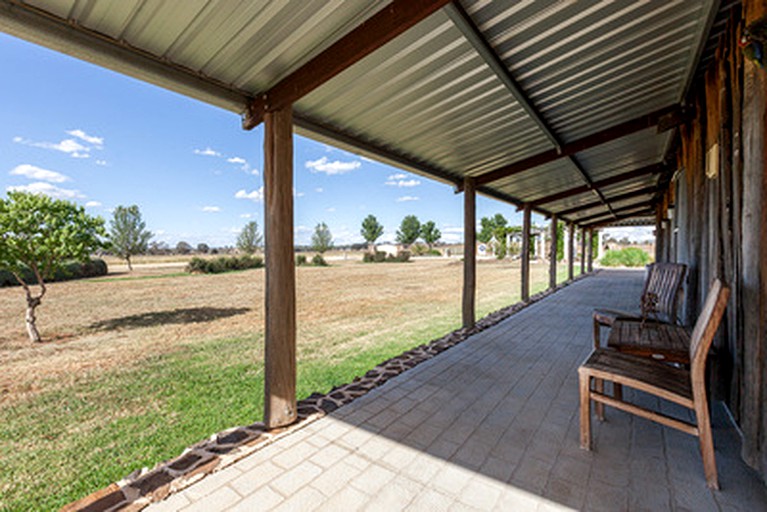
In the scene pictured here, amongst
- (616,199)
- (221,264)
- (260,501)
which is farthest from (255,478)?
(221,264)

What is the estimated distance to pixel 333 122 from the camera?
3133 millimetres

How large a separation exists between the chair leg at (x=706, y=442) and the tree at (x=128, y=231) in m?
33.1

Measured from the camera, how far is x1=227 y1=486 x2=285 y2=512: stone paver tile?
5.34ft

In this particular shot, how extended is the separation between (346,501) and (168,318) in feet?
27.9

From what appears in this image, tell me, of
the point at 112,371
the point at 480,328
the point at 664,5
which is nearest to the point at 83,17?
the point at 664,5

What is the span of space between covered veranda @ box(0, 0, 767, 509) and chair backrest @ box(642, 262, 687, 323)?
186 mm

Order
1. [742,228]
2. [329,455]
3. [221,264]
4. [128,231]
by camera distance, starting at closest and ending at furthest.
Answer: [742,228]
[329,455]
[221,264]
[128,231]

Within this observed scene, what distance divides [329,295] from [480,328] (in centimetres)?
733

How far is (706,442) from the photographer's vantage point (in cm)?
172

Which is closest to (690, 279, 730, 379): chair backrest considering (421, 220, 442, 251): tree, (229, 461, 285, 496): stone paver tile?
(229, 461, 285, 496): stone paver tile

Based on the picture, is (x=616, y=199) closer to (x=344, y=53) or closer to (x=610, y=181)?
(x=610, y=181)

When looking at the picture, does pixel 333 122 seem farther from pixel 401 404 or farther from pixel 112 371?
pixel 112 371

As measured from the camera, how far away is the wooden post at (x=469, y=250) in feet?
17.5

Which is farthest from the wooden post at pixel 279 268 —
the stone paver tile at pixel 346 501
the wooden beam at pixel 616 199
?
the wooden beam at pixel 616 199
